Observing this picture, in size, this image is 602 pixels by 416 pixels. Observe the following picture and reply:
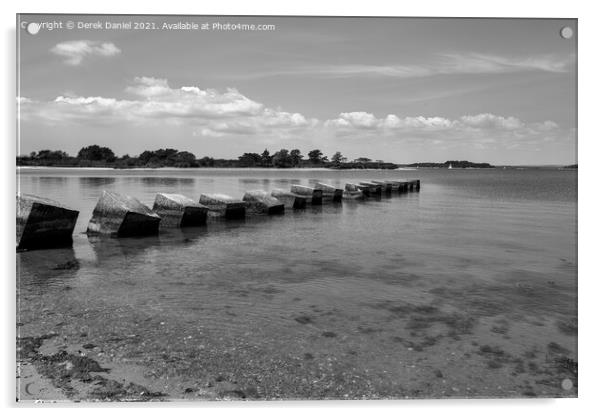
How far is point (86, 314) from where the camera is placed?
19.9ft

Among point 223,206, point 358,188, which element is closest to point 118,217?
point 223,206

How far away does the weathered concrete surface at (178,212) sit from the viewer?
13.8m

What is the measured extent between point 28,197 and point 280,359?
7078mm

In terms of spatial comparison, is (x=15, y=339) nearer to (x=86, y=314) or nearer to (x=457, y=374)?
(x=86, y=314)

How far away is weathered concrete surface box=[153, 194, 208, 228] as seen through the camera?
13812 millimetres

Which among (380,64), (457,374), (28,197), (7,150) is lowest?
(457,374)

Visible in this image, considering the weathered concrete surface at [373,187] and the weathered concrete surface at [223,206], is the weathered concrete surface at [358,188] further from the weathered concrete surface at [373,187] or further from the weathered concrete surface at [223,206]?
the weathered concrete surface at [223,206]

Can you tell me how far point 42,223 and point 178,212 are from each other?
434cm

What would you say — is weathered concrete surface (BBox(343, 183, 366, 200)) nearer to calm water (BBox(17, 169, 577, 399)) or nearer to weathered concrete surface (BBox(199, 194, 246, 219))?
weathered concrete surface (BBox(199, 194, 246, 219))

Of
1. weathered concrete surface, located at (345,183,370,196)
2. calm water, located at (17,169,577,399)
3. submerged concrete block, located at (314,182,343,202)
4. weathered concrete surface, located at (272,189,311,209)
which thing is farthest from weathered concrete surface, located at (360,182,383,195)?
calm water, located at (17,169,577,399)

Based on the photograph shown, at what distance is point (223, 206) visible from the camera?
15594 millimetres

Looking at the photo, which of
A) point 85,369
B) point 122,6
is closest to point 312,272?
point 85,369

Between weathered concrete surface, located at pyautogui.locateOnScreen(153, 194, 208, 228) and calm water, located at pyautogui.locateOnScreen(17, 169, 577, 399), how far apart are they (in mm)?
1880

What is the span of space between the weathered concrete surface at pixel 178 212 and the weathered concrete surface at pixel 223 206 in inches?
46.0
